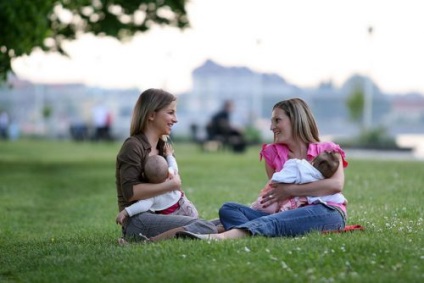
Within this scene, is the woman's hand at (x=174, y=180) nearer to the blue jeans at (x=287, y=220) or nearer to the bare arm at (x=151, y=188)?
the bare arm at (x=151, y=188)

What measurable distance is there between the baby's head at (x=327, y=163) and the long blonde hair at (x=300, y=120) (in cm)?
32

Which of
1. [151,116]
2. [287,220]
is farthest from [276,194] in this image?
[151,116]

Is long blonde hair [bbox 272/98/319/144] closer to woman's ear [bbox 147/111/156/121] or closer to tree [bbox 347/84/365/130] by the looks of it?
woman's ear [bbox 147/111/156/121]

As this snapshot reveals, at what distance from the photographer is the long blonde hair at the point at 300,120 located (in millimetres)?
8930

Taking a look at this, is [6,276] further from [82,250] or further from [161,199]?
[161,199]

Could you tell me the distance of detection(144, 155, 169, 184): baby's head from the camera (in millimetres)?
A: 8688

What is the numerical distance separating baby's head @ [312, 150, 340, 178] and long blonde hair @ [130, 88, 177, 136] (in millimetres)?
1490

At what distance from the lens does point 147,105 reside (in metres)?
9.02

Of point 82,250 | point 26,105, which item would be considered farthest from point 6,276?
point 26,105

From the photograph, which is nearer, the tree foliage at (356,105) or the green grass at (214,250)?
the green grass at (214,250)

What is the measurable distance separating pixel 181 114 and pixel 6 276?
6475 cm

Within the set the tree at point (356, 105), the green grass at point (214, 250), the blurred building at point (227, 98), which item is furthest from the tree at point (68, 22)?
the blurred building at point (227, 98)

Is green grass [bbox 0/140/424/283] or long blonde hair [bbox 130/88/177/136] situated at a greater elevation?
long blonde hair [bbox 130/88/177/136]

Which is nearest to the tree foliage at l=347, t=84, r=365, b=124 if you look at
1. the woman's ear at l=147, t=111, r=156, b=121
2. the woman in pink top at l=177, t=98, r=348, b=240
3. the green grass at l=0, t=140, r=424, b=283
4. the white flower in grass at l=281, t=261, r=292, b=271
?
the green grass at l=0, t=140, r=424, b=283
